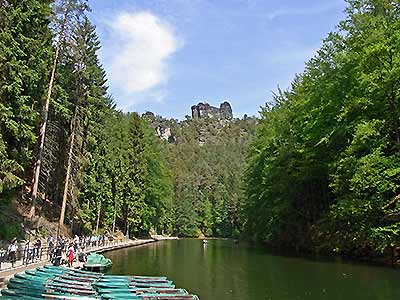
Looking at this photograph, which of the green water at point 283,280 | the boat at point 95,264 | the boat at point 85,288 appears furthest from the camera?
the boat at point 95,264

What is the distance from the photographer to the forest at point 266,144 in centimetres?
2747

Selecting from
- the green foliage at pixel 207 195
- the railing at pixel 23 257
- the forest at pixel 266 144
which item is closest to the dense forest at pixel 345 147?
the forest at pixel 266 144

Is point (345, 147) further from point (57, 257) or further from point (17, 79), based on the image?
point (17, 79)

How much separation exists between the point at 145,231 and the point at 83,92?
40815mm

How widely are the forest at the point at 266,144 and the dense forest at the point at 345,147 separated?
0.36 feet

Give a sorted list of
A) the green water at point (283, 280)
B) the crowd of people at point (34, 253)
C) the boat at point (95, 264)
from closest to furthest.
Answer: the green water at point (283, 280), the crowd of people at point (34, 253), the boat at point (95, 264)

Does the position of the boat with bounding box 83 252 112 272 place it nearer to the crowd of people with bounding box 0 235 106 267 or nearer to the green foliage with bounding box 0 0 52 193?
the crowd of people with bounding box 0 235 106 267

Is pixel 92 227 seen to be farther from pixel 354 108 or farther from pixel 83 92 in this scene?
→ pixel 354 108

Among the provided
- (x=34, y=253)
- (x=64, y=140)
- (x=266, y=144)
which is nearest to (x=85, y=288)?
(x=34, y=253)

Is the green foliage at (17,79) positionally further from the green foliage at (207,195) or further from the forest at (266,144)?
the green foliage at (207,195)

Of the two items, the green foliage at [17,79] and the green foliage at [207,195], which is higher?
the green foliage at [207,195]

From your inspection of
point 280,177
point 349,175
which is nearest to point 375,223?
point 349,175

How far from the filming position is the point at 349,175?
3147 centimetres

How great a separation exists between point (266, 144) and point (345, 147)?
23.2 m
